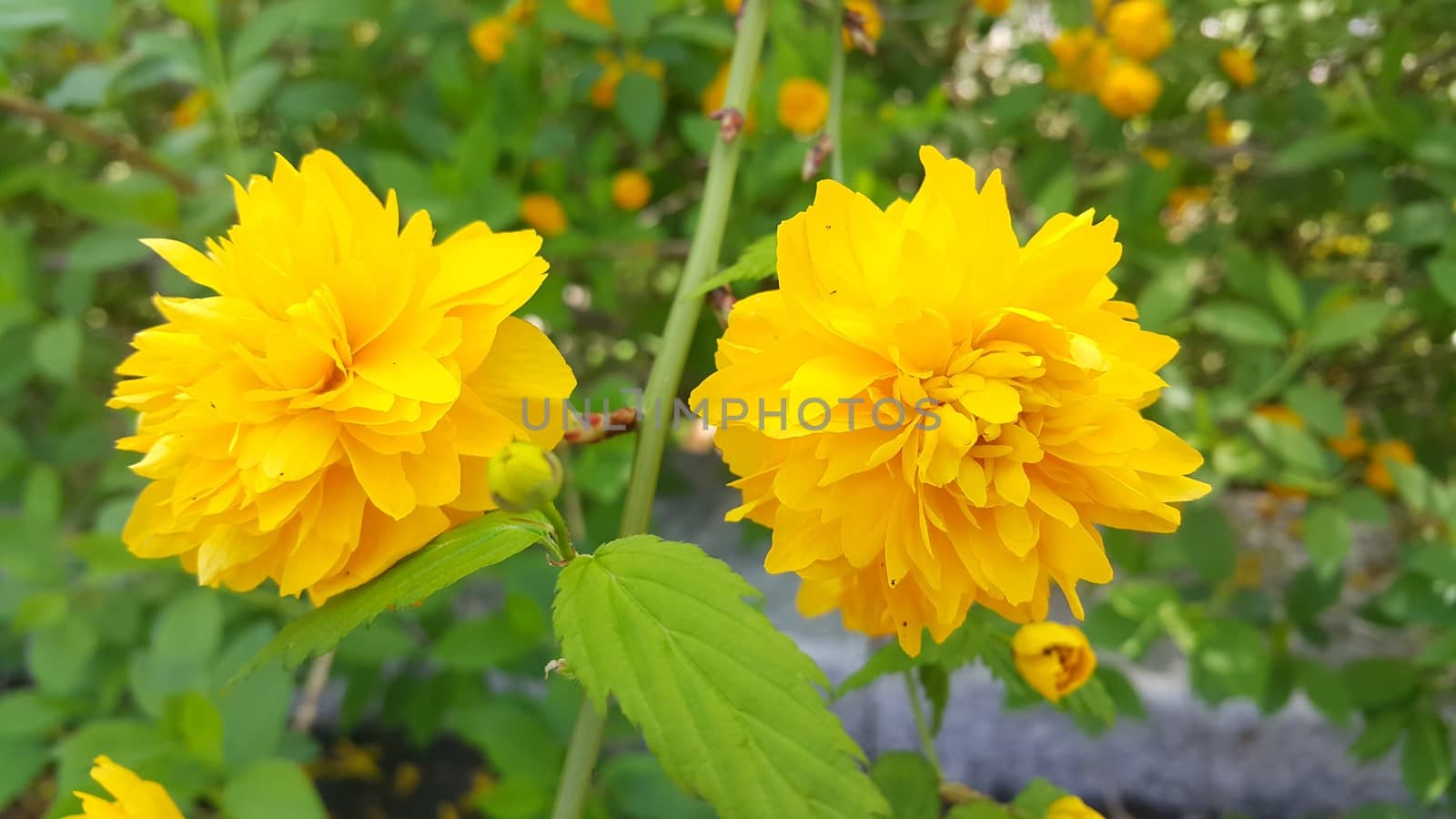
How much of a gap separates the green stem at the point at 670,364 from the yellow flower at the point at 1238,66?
96cm

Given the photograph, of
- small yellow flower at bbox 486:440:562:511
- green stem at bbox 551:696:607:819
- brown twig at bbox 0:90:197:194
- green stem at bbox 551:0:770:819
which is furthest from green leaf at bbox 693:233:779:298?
brown twig at bbox 0:90:197:194

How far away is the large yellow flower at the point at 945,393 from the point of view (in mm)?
449

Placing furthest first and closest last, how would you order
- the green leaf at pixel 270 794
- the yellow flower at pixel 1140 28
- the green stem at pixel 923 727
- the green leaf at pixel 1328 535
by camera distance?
1. the yellow flower at pixel 1140 28
2. the green leaf at pixel 1328 535
3. the green leaf at pixel 270 794
4. the green stem at pixel 923 727

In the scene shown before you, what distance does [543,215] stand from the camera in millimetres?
1145

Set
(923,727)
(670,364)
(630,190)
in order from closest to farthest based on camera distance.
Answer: (670,364) → (923,727) → (630,190)

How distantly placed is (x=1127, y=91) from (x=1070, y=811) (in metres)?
0.93

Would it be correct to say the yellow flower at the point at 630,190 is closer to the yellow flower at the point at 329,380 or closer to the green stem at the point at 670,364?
the green stem at the point at 670,364

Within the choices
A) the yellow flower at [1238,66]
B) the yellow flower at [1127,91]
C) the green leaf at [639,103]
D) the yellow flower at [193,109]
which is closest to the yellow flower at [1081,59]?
the yellow flower at [1127,91]

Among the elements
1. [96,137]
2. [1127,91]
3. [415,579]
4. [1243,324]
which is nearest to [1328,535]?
[1243,324]

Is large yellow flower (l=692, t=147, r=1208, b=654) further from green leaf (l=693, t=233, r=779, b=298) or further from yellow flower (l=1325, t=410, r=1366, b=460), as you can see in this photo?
yellow flower (l=1325, t=410, r=1366, b=460)

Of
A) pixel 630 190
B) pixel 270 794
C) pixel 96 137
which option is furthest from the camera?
pixel 630 190

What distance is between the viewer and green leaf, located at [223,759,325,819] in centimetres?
75

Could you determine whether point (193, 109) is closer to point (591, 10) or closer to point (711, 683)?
point (591, 10)

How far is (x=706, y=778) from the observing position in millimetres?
411
